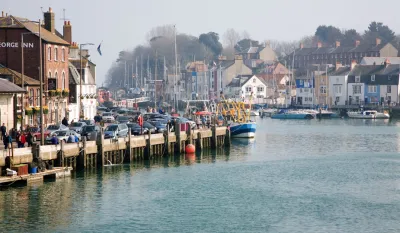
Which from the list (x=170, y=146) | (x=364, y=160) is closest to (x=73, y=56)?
(x=170, y=146)

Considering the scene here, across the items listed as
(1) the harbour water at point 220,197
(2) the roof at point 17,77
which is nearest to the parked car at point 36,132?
(1) the harbour water at point 220,197

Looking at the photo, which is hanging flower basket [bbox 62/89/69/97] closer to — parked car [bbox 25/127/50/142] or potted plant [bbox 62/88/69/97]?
potted plant [bbox 62/88/69/97]

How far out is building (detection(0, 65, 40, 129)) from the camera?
73.9 meters

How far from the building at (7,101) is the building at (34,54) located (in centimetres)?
1109

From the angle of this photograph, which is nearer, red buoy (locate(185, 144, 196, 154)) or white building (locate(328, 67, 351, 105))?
red buoy (locate(185, 144, 196, 154))

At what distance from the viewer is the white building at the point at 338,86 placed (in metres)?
177

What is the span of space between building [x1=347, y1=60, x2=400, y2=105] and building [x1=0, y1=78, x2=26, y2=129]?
111 m

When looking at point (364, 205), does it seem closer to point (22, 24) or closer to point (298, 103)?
point (22, 24)

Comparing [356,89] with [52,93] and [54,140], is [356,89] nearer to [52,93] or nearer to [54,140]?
[52,93]

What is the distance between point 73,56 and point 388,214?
2534 inches

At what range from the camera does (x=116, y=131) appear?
7244cm

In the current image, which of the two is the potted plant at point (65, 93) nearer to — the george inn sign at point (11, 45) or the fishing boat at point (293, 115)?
the george inn sign at point (11, 45)

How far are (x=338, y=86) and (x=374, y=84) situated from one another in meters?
9.73

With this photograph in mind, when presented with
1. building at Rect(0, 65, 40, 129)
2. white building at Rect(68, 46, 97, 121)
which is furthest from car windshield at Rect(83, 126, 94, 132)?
white building at Rect(68, 46, 97, 121)
